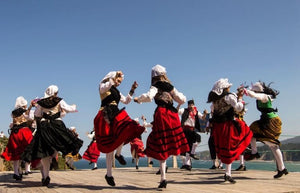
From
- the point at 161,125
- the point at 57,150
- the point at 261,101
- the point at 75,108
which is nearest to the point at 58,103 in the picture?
the point at 75,108

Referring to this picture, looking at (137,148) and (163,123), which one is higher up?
(163,123)

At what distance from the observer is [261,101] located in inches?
227

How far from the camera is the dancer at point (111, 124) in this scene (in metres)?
4.61

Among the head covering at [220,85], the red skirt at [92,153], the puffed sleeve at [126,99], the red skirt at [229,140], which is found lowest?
the red skirt at [92,153]

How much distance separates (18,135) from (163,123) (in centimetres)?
377

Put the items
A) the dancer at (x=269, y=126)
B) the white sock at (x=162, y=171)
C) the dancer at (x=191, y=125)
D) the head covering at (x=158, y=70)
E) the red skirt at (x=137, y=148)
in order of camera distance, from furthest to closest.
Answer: the red skirt at (x=137, y=148), the dancer at (x=191, y=125), the dancer at (x=269, y=126), the head covering at (x=158, y=70), the white sock at (x=162, y=171)

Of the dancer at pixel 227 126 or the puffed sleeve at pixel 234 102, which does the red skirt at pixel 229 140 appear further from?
the puffed sleeve at pixel 234 102

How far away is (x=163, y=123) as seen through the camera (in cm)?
446

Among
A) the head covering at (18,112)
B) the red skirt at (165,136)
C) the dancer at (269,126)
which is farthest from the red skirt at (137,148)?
the red skirt at (165,136)

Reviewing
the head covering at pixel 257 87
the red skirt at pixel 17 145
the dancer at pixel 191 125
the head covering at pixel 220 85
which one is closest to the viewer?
the head covering at pixel 220 85

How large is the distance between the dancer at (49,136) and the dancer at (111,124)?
2.62 ft

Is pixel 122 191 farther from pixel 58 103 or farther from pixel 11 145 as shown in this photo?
pixel 11 145

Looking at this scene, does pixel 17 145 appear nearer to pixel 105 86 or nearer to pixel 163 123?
pixel 105 86

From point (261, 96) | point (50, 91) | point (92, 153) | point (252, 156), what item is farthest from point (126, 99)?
point (92, 153)
